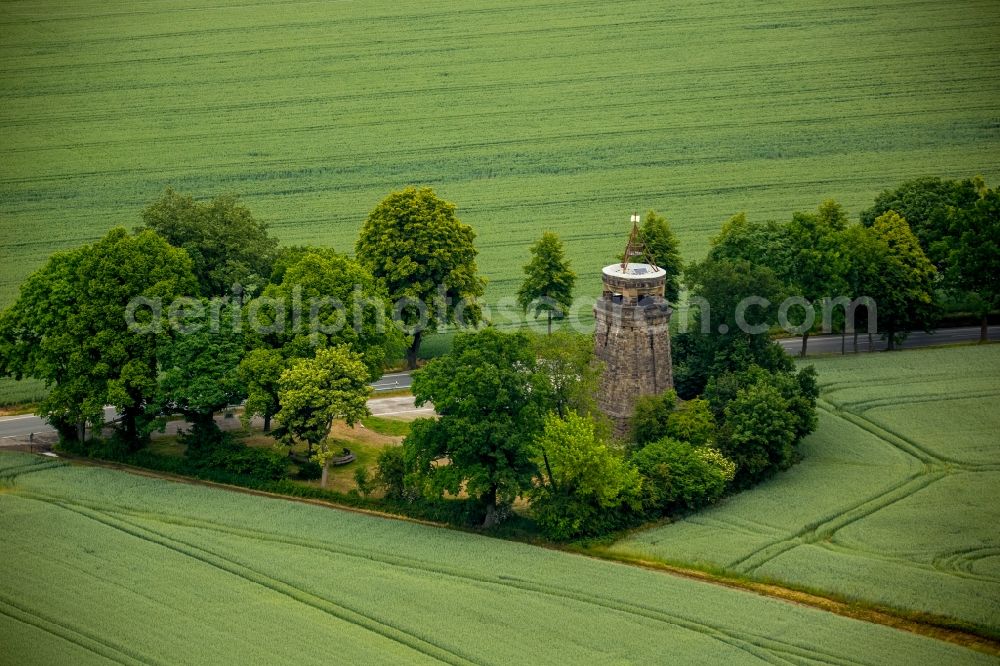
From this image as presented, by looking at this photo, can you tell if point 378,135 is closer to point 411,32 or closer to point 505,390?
point 411,32

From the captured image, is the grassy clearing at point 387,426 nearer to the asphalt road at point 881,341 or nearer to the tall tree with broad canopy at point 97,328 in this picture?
the tall tree with broad canopy at point 97,328

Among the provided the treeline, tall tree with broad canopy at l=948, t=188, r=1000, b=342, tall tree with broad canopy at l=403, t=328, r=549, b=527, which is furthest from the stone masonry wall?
tall tree with broad canopy at l=948, t=188, r=1000, b=342

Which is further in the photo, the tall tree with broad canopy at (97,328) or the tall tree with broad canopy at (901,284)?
the tall tree with broad canopy at (901,284)

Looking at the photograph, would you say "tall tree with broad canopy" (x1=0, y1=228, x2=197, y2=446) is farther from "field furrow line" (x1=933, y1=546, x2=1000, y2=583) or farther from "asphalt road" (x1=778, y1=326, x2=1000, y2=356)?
"field furrow line" (x1=933, y1=546, x2=1000, y2=583)

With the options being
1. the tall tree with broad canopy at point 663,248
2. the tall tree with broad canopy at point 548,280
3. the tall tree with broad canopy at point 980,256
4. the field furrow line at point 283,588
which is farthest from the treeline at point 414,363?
the field furrow line at point 283,588

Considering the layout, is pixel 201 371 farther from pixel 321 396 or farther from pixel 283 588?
pixel 283 588

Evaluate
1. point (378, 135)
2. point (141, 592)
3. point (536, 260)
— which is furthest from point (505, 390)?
point (378, 135)

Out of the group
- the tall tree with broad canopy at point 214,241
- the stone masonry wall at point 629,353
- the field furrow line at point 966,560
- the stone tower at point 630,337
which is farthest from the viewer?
the tall tree with broad canopy at point 214,241

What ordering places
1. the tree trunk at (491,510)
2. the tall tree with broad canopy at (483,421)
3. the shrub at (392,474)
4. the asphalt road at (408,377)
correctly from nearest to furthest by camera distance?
the tall tree with broad canopy at (483,421) → the tree trunk at (491,510) → the shrub at (392,474) → the asphalt road at (408,377)
